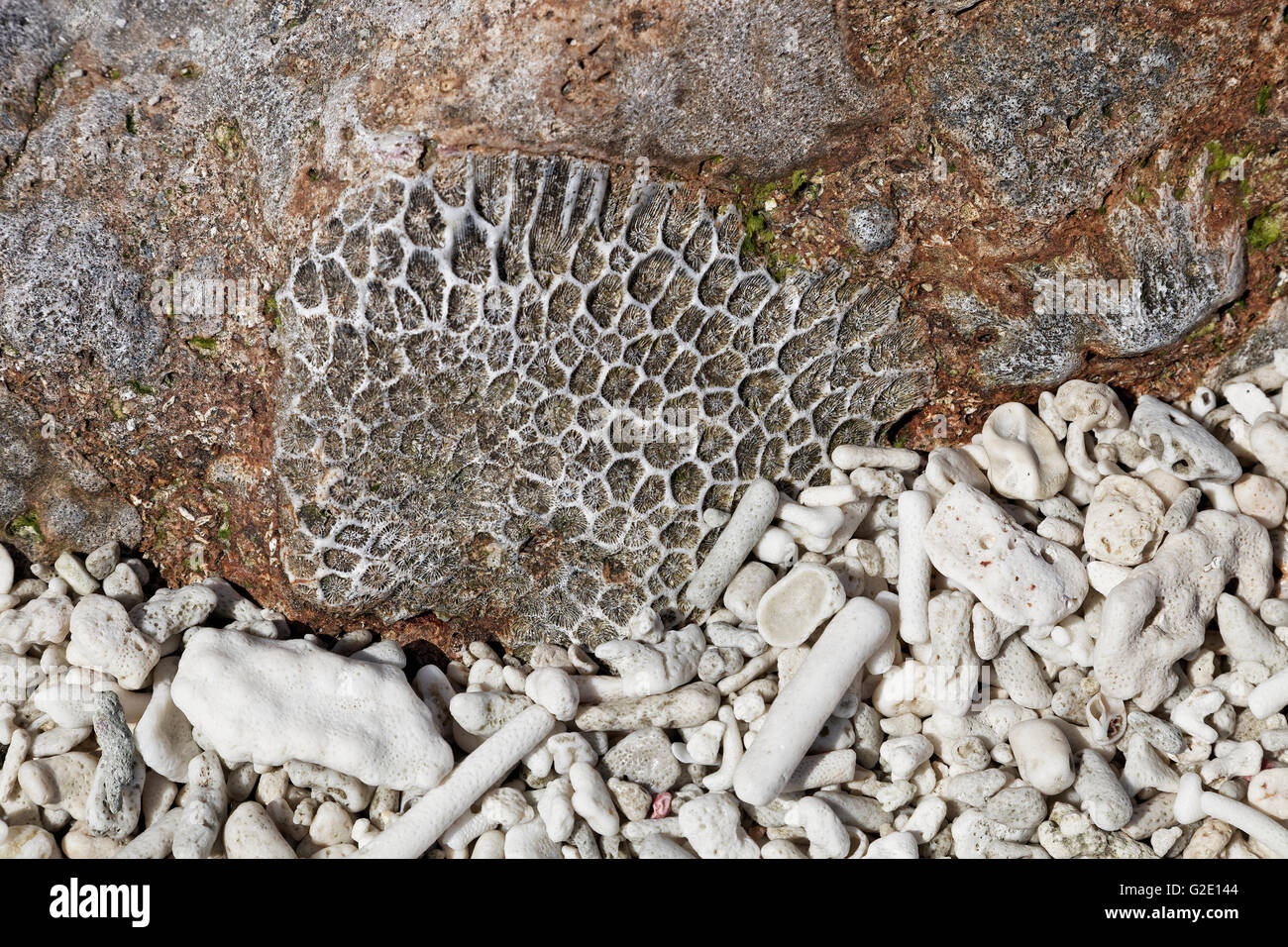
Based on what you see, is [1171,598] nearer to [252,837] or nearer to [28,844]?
[252,837]

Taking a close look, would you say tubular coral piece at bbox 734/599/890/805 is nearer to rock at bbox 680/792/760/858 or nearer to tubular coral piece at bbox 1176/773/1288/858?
rock at bbox 680/792/760/858

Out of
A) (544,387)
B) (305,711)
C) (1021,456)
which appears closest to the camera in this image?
(305,711)

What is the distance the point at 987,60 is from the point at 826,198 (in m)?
0.53

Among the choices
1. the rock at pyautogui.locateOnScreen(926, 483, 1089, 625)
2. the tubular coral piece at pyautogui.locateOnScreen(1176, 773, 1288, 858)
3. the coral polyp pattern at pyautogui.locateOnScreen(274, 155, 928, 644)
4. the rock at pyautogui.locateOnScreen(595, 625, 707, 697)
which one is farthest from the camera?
the rock at pyautogui.locateOnScreen(595, 625, 707, 697)

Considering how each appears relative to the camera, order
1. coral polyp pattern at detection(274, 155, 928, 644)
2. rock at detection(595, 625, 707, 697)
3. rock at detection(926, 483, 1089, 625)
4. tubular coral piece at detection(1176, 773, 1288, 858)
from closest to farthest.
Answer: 1. tubular coral piece at detection(1176, 773, 1288, 858)
2. coral polyp pattern at detection(274, 155, 928, 644)
3. rock at detection(926, 483, 1089, 625)
4. rock at detection(595, 625, 707, 697)

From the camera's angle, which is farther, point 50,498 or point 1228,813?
point 50,498

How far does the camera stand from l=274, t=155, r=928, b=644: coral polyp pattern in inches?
98.9

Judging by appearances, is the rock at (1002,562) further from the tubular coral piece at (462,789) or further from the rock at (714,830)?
the tubular coral piece at (462,789)

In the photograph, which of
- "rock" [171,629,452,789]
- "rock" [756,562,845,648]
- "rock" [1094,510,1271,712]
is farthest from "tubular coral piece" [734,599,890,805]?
Answer: "rock" [171,629,452,789]

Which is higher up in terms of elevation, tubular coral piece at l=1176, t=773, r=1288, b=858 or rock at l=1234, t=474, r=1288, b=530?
rock at l=1234, t=474, r=1288, b=530

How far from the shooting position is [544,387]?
8.83ft

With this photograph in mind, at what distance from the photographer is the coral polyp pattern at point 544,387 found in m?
Result: 2.51

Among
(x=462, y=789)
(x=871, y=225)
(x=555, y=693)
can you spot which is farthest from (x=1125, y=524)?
(x=462, y=789)
